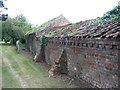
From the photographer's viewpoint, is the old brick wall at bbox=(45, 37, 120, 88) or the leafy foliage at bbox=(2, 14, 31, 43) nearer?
the old brick wall at bbox=(45, 37, 120, 88)

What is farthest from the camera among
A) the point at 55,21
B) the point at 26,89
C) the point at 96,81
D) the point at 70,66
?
the point at 55,21

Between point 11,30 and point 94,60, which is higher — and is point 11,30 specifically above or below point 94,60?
above

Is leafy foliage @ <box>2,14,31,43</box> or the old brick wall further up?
leafy foliage @ <box>2,14,31,43</box>

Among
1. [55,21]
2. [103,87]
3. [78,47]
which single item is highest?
[55,21]

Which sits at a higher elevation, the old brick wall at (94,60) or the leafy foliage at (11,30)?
the leafy foliage at (11,30)

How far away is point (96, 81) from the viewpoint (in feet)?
17.9

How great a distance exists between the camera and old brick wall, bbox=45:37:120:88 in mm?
4504

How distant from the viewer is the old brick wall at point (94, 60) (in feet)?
14.8

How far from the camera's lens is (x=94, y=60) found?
18.0ft

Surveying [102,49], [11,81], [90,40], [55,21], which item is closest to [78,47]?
[90,40]

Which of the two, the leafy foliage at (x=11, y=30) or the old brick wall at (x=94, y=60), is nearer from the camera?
the old brick wall at (x=94, y=60)

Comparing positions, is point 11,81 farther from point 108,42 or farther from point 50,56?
point 108,42

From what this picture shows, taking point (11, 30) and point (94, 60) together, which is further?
point (11, 30)

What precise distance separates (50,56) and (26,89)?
503 cm
